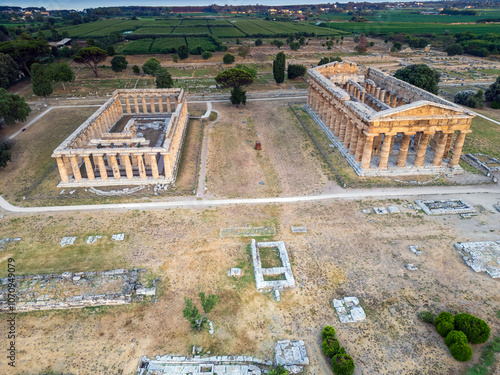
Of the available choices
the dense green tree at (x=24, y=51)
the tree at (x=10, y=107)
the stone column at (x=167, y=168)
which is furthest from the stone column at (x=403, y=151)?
the dense green tree at (x=24, y=51)

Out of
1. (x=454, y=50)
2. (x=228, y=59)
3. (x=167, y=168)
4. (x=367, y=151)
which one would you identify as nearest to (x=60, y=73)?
(x=228, y=59)

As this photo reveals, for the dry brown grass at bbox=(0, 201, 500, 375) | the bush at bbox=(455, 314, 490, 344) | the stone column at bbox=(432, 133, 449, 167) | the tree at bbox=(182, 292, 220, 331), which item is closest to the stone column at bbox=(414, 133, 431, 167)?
the stone column at bbox=(432, 133, 449, 167)

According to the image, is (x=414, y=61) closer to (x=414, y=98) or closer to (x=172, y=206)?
(x=414, y=98)

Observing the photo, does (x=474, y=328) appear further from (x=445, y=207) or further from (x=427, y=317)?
(x=445, y=207)

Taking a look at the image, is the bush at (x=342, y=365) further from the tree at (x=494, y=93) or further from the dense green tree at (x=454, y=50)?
the dense green tree at (x=454, y=50)

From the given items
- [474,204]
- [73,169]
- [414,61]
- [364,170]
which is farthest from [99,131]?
[414,61]

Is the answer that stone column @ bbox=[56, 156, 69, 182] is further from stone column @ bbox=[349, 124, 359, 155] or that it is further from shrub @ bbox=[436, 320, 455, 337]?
shrub @ bbox=[436, 320, 455, 337]
